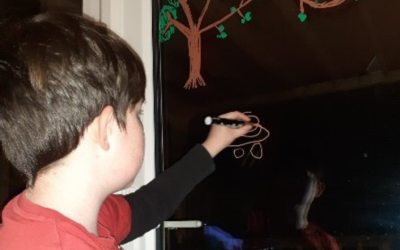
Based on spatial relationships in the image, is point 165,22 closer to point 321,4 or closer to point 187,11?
point 187,11

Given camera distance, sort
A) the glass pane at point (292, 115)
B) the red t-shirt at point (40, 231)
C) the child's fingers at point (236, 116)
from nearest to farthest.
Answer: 1. the red t-shirt at point (40, 231)
2. the glass pane at point (292, 115)
3. the child's fingers at point (236, 116)

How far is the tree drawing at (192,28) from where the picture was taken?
3.37ft

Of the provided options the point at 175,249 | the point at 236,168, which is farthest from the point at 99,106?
the point at 175,249

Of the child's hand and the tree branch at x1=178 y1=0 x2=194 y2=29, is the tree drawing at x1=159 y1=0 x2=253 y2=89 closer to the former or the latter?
the tree branch at x1=178 y1=0 x2=194 y2=29

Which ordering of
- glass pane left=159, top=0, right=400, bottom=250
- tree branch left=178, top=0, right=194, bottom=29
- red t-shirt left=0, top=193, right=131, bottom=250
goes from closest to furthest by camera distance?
red t-shirt left=0, top=193, right=131, bottom=250, glass pane left=159, top=0, right=400, bottom=250, tree branch left=178, top=0, right=194, bottom=29

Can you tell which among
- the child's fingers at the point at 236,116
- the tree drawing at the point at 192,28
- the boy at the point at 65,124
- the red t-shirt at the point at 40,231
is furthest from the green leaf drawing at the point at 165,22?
the red t-shirt at the point at 40,231

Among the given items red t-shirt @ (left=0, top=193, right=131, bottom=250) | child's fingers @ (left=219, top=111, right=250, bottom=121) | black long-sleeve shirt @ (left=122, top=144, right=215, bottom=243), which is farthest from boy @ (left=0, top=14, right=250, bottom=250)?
child's fingers @ (left=219, top=111, right=250, bottom=121)

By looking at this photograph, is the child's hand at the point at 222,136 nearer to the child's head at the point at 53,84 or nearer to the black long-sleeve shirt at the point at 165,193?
the black long-sleeve shirt at the point at 165,193

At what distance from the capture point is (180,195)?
2.94ft

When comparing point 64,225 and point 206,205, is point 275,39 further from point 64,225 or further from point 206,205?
point 64,225

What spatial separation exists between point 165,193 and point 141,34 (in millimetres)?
412

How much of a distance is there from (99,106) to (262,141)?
15.5 inches

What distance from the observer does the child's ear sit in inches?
25.8

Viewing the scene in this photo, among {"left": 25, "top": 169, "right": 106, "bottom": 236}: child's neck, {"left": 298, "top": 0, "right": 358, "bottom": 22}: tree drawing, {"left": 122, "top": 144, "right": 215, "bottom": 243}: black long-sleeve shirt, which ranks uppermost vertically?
{"left": 298, "top": 0, "right": 358, "bottom": 22}: tree drawing
